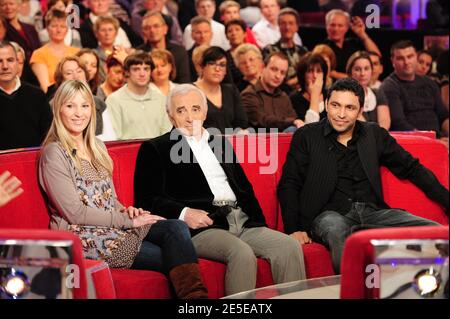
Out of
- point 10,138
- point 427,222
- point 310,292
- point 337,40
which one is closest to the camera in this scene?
point 310,292

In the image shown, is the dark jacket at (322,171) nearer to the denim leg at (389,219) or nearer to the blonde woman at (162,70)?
the denim leg at (389,219)

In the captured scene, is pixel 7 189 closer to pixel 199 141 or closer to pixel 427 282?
pixel 199 141

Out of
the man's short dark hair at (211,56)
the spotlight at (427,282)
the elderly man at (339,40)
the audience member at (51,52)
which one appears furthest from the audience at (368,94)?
the spotlight at (427,282)

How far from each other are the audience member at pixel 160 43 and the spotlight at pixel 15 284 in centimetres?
374

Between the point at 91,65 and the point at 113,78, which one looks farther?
the point at 113,78

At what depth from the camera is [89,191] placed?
3.67 m

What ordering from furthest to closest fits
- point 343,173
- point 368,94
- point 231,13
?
point 231,13
point 368,94
point 343,173

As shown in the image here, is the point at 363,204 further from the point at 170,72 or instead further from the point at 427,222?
the point at 170,72

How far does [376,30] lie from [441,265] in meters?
5.86

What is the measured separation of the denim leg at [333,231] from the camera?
12.8ft

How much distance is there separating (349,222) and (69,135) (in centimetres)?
132

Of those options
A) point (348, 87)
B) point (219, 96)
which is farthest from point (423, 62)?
point (348, 87)

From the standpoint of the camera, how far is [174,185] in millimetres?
3992
